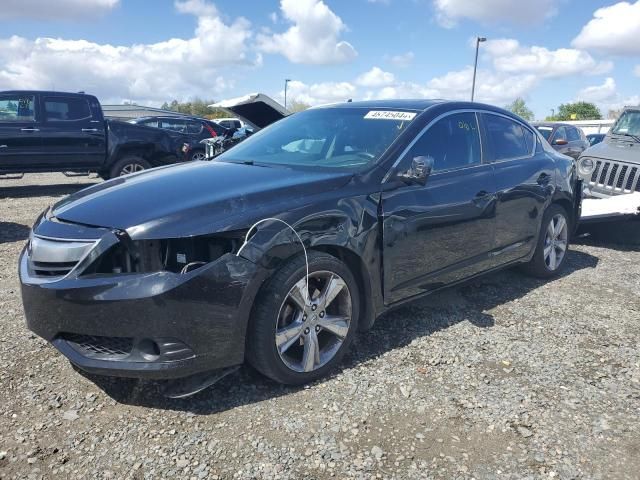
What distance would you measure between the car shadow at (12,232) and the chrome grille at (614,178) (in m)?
7.66

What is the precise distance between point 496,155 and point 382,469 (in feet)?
9.80

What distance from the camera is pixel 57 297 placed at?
8.77 ft

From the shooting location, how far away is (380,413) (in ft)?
9.49

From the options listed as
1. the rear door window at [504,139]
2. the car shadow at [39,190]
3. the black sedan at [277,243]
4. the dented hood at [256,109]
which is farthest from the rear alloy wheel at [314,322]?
the car shadow at [39,190]

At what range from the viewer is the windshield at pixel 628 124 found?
773 centimetres

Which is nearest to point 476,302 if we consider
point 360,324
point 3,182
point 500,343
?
point 500,343

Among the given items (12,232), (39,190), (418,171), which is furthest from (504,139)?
(39,190)

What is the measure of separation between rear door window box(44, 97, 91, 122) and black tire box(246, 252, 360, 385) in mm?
9018

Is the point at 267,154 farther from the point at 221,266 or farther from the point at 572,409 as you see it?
the point at 572,409

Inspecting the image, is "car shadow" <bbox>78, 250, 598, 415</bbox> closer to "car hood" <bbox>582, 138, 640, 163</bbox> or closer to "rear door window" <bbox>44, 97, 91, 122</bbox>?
"car hood" <bbox>582, 138, 640, 163</bbox>

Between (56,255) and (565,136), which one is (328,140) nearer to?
(56,255)

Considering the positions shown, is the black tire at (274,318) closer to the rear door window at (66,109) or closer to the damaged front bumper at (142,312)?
the damaged front bumper at (142,312)

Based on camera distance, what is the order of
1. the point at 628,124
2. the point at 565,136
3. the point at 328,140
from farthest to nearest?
the point at 565,136
the point at 628,124
the point at 328,140

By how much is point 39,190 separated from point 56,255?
10172 millimetres
